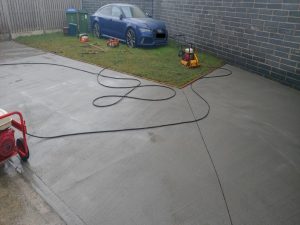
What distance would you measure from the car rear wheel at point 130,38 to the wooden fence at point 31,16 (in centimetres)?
544

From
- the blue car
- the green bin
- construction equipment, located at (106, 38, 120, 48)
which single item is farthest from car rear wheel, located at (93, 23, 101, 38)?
construction equipment, located at (106, 38, 120, 48)

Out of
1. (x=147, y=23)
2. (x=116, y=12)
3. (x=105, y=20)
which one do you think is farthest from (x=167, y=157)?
(x=105, y=20)

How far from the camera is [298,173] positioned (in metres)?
3.71

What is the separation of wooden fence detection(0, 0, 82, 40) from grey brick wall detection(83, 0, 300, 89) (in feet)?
20.3

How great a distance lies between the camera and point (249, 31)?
819 cm

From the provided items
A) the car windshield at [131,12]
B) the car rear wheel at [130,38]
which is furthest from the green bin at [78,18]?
the car rear wheel at [130,38]

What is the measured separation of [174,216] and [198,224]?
0.26 metres

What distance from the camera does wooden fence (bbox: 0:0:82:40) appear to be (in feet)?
40.4

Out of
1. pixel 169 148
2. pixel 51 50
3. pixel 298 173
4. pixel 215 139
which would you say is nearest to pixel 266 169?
pixel 298 173

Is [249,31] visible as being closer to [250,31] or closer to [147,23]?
[250,31]

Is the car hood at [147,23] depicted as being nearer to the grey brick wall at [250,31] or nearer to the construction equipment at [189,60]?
the grey brick wall at [250,31]

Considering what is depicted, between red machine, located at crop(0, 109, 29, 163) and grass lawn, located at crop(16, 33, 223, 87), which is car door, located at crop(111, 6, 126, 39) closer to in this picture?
grass lawn, located at crop(16, 33, 223, 87)

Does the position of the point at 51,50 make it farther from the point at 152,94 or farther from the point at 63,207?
the point at 63,207

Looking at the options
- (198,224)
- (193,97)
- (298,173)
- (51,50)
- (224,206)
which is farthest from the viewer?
(51,50)
